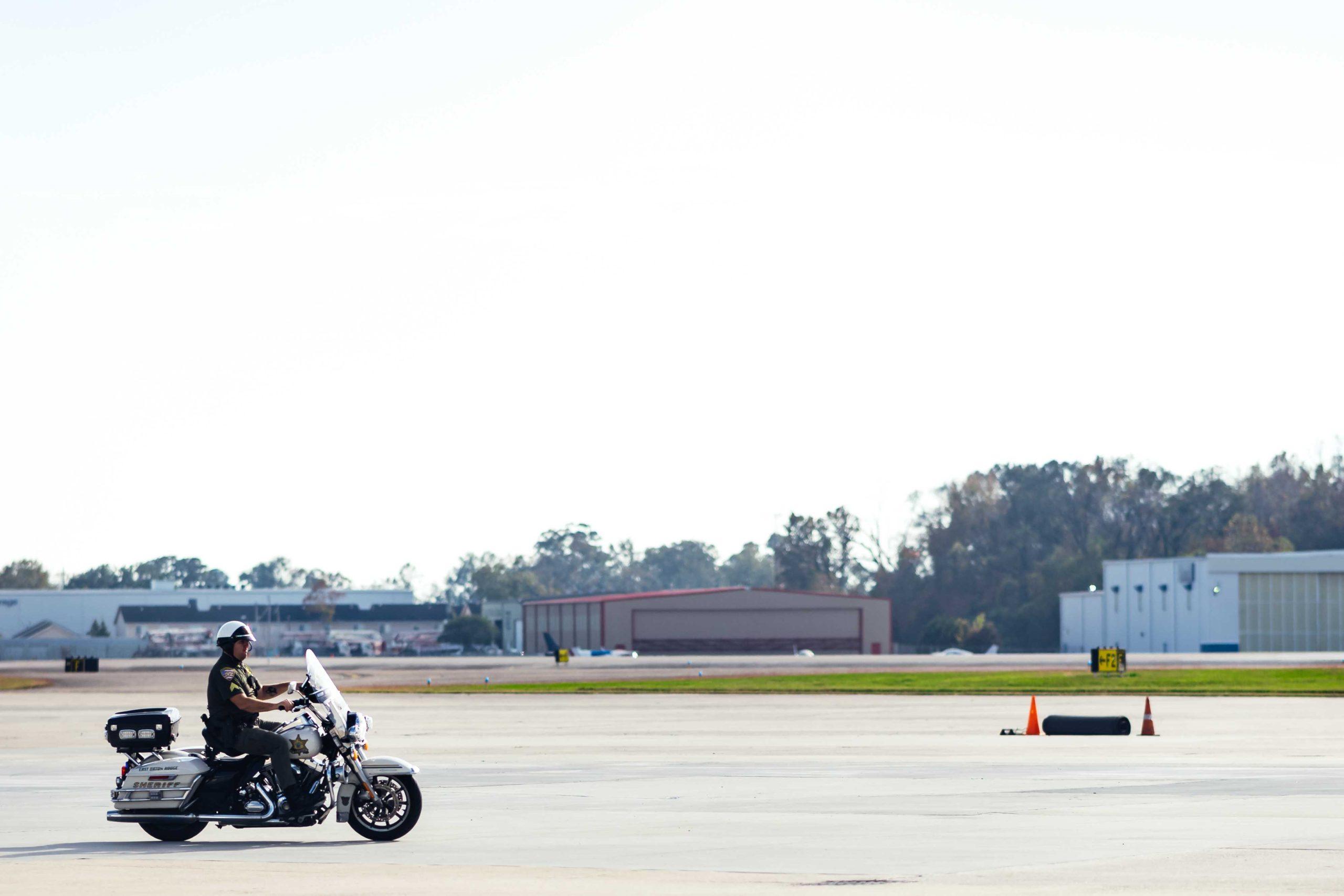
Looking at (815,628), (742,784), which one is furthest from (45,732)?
(815,628)

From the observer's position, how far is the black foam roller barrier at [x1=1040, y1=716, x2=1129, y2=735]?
104 ft

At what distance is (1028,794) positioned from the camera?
1931 centimetres

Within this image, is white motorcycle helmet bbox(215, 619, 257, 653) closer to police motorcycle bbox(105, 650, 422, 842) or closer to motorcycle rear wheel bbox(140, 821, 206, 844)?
police motorcycle bbox(105, 650, 422, 842)

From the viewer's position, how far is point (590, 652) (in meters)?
139

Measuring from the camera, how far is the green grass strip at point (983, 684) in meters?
54.6

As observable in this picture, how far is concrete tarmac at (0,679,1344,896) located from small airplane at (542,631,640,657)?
95.1 metres

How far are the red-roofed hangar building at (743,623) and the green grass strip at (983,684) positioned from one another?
245 ft

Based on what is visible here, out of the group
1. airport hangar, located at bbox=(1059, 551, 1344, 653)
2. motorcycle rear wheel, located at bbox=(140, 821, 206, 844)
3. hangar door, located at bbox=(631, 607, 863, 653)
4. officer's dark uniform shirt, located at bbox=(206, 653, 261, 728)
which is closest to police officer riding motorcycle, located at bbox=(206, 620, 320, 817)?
officer's dark uniform shirt, located at bbox=(206, 653, 261, 728)

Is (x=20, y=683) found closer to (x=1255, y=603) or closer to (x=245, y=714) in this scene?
(x=245, y=714)

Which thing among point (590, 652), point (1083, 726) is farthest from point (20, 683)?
point (590, 652)

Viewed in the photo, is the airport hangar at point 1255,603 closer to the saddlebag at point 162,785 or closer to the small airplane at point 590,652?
the small airplane at point 590,652

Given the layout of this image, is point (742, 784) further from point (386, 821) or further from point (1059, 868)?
point (1059, 868)

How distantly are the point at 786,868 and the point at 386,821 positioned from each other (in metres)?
4.07

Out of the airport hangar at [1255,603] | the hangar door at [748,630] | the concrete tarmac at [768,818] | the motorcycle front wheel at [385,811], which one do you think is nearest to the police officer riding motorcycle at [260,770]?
the motorcycle front wheel at [385,811]
